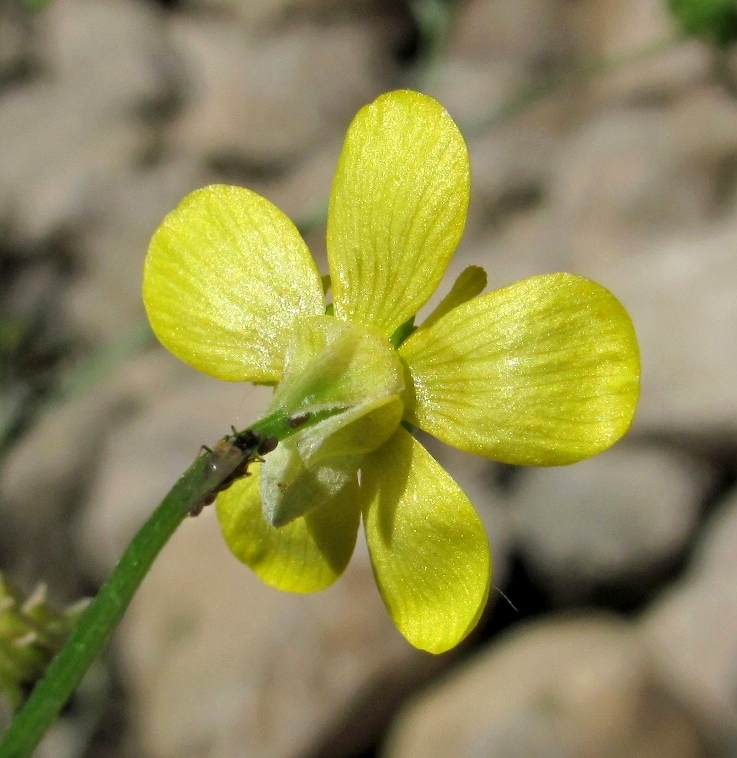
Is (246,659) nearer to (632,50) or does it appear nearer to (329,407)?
(329,407)

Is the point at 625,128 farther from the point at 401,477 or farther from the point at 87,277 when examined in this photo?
the point at 401,477

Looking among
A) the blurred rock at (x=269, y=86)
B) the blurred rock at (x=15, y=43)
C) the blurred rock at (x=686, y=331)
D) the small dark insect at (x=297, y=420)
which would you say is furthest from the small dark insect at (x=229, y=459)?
the blurred rock at (x=15, y=43)

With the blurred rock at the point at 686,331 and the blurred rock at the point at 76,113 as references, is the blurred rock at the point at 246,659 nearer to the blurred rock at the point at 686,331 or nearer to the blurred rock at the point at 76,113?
the blurred rock at the point at 686,331

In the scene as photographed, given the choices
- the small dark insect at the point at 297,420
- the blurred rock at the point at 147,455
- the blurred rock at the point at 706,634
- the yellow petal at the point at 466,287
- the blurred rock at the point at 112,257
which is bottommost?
the blurred rock at the point at 706,634

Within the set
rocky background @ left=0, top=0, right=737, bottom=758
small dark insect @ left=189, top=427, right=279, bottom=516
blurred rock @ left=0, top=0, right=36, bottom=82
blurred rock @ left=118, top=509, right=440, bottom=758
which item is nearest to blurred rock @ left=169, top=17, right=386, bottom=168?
rocky background @ left=0, top=0, right=737, bottom=758

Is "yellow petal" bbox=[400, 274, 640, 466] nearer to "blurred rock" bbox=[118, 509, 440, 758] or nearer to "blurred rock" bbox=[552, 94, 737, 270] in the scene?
"blurred rock" bbox=[118, 509, 440, 758]

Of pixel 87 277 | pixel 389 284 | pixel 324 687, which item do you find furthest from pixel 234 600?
pixel 389 284
